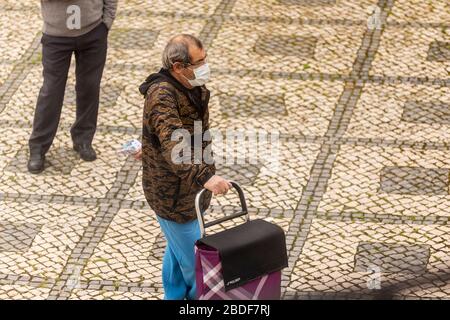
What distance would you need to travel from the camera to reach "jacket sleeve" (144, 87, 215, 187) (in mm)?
7109

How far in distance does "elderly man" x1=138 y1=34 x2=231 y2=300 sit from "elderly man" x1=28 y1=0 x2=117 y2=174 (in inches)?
89.7

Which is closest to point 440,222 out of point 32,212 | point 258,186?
point 258,186

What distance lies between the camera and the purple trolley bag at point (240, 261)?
6879 mm

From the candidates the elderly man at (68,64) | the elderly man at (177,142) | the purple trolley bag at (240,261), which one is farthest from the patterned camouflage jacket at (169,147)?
the elderly man at (68,64)

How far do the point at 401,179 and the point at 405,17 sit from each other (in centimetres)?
334

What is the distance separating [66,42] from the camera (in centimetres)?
953

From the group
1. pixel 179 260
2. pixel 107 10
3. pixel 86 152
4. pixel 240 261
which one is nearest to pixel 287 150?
pixel 86 152

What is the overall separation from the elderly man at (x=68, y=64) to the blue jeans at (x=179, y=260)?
2.34m

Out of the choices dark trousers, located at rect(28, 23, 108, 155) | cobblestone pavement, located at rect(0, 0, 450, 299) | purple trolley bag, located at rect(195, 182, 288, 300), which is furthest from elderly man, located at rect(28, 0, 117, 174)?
purple trolley bag, located at rect(195, 182, 288, 300)

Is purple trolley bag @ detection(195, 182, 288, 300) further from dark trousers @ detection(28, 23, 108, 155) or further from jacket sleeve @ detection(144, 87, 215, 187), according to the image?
dark trousers @ detection(28, 23, 108, 155)

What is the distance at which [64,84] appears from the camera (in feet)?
31.9

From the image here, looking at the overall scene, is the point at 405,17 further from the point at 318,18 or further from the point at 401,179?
the point at 401,179

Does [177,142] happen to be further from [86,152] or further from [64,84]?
[86,152]

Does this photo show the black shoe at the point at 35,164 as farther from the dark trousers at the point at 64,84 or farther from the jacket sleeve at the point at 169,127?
the jacket sleeve at the point at 169,127
